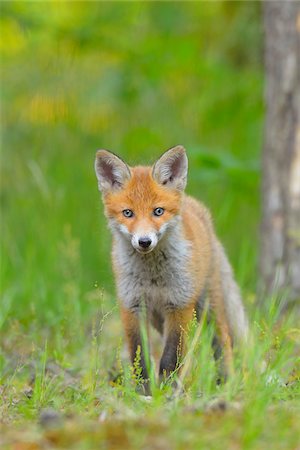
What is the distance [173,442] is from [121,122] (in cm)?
716

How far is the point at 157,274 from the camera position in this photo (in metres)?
4.87

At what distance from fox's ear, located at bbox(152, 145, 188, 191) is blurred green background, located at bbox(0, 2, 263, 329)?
1.64 metres

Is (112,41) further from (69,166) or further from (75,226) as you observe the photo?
(75,226)

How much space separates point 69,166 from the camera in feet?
28.0

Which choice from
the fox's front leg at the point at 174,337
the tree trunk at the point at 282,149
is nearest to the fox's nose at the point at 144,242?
the fox's front leg at the point at 174,337

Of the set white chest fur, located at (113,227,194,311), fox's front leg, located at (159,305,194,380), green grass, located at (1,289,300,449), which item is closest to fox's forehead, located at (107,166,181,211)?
white chest fur, located at (113,227,194,311)

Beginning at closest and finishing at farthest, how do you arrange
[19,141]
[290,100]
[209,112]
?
[290,100]
[209,112]
[19,141]

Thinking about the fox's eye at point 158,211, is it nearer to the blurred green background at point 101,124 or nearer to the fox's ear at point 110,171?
the fox's ear at point 110,171

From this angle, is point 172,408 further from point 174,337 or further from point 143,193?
point 143,193

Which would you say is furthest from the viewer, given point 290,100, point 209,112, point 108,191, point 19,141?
point 19,141

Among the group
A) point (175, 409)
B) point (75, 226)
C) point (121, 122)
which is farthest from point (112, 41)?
point (175, 409)

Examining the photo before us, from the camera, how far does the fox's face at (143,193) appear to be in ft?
15.4

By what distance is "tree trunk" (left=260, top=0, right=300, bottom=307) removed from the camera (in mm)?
6480

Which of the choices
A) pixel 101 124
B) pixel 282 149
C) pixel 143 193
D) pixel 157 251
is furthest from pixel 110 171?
pixel 101 124
